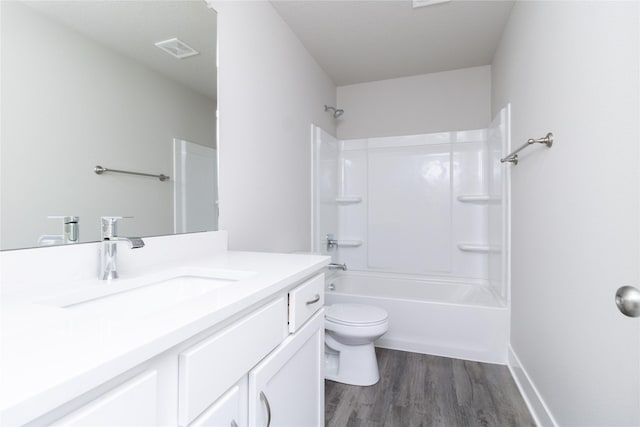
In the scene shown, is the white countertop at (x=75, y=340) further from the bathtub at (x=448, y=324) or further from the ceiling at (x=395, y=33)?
the ceiling at (x=395, y=33)

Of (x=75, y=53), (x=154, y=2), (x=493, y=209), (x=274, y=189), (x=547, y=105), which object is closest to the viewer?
(x=75, y=53)

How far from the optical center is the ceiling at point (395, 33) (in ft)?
6.70

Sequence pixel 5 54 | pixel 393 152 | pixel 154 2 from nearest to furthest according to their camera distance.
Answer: pixel 5 54 → pixel 154 2 → pixel 393 152

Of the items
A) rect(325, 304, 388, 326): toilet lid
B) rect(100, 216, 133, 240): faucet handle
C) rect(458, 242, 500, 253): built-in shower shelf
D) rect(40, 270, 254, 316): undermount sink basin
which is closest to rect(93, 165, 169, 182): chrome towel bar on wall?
rect(100, 216, 133, 240): faucet handle

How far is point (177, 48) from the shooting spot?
1.32 meters

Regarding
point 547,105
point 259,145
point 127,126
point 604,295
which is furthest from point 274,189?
point 604,295

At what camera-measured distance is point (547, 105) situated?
1443 millimetres

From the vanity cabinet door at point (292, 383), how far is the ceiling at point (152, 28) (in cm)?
111

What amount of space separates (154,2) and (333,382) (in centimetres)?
210

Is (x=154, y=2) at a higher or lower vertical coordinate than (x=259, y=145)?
higher

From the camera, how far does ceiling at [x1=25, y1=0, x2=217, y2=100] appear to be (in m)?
0.95

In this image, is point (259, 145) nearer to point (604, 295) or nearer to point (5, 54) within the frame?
point (5, 54)

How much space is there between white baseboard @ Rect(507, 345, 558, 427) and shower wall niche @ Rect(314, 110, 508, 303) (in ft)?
2.18

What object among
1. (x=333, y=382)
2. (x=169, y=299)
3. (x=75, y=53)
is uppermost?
(x=75, y=53)
